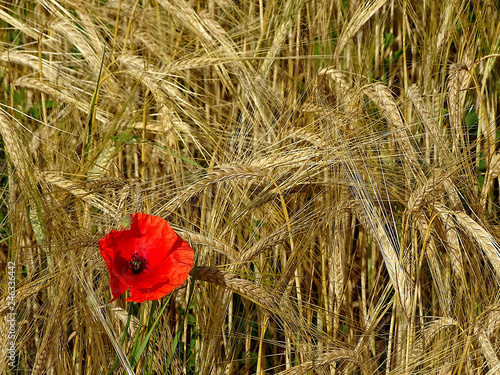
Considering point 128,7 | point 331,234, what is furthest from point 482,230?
point 128,7

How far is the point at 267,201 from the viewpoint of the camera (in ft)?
4.50

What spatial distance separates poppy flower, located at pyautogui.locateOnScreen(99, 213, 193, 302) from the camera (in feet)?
3.56

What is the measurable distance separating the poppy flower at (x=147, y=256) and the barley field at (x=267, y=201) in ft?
0.19

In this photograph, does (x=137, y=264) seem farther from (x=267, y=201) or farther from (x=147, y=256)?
(x=267, y=201)

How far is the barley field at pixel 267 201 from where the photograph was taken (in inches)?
49.3

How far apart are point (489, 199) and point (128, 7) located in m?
1.37

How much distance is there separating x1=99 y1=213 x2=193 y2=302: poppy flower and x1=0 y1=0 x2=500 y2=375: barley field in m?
0.06

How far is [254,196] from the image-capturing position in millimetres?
1495

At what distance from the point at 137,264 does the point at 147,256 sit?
1.2 inches

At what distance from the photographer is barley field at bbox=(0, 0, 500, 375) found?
1251mm

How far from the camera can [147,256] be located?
1162 millimetres

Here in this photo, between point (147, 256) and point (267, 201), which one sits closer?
point (147, 256)

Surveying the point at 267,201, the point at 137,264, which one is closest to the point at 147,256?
the point at 137,264

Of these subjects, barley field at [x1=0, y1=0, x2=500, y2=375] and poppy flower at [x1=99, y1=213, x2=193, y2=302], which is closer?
poppy flower at [x1=99, y1=213, x2=193, y2=302]
